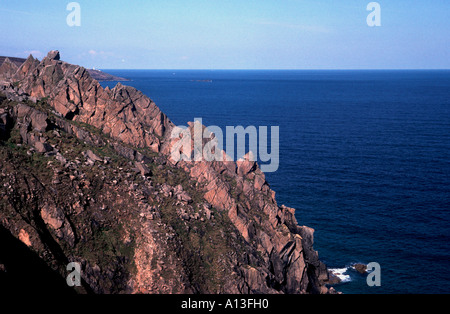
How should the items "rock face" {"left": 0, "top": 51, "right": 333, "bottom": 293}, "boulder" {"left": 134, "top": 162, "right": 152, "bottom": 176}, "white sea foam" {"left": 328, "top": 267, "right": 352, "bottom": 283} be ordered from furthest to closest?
"white sea foam" {"left": 328, "top": 267, "right": 352, "bottom": 283}, "boulder" {"left": 134, "top": 162, "right": 152, "bottom": 176}, "rock face" {"left": 0, "top": 51, "right": 333, "bottom": 293}

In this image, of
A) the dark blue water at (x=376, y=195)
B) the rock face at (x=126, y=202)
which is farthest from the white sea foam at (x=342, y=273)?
the rock face at (x=126, y=202)

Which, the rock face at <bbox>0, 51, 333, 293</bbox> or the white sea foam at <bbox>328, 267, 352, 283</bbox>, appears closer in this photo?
the rock face at <bbox>0, 51, 333, 293</bbox>

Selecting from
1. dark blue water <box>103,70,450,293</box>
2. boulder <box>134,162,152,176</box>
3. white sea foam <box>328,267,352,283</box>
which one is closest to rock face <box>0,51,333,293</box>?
boulder <box>134,162,152,176</box>

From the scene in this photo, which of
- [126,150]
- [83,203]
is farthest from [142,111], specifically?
[83,203]

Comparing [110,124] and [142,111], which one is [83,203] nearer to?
[110,124]

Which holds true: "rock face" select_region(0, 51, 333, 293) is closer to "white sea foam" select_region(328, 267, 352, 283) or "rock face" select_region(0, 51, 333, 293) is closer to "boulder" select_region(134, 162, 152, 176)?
"boulder" select_region(134, 162, 152, 176)

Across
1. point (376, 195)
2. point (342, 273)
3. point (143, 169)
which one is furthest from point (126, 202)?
point (376, 195)

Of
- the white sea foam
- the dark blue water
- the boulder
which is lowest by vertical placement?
the white sea foam

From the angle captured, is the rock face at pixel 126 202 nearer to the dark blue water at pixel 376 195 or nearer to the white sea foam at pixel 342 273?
the white sea foam at pixel 342 273
